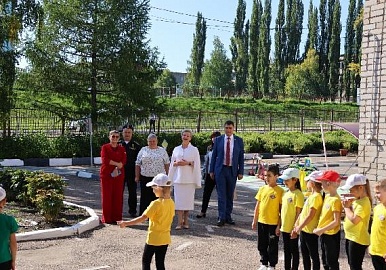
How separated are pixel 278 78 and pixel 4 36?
49.2 meters

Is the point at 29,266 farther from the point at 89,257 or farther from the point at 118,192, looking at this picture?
the point at 118,192

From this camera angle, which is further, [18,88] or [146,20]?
[146,20]

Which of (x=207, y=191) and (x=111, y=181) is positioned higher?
(x=111, y=181)

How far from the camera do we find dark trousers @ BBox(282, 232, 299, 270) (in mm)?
5824

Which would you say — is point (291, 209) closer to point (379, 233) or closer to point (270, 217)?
point (270, 217)

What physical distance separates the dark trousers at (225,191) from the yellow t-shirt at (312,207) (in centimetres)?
321

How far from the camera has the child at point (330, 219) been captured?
207 inches

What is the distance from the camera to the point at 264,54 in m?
57.6

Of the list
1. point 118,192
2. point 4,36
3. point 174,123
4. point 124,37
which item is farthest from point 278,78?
point 118,192

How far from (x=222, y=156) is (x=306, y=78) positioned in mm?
49429

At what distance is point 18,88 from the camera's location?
19.8 meters

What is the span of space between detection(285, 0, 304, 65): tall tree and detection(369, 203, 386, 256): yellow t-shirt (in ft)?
185

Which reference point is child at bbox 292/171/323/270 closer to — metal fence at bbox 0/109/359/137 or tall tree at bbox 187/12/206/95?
metal fence at bbox 0/109/359/137

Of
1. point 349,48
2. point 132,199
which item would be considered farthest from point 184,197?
point 349,48
